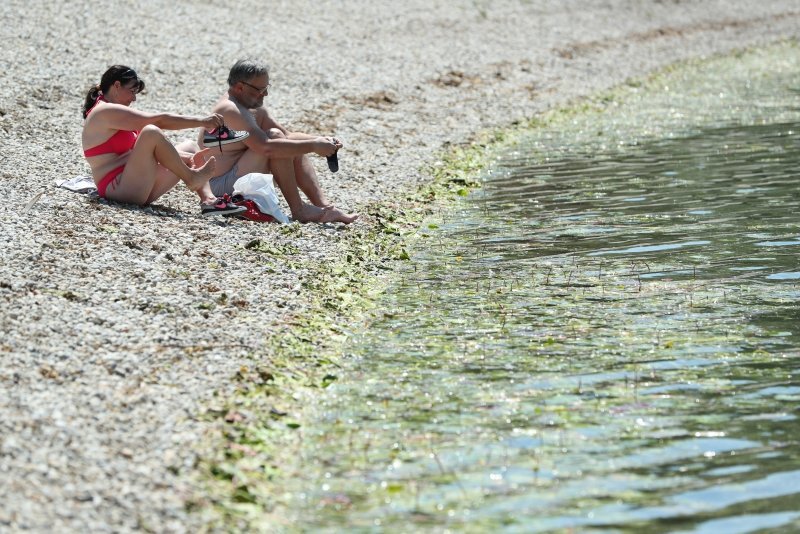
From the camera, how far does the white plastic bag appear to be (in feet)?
40.3

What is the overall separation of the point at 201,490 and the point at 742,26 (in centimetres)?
3831

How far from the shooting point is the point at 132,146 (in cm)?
1219

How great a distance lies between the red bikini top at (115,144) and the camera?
1194cm

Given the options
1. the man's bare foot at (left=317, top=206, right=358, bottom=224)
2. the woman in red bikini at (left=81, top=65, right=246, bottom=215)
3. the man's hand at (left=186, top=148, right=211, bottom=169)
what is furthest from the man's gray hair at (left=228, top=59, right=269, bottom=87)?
the man's bare foot at (left=317, top=206, right=358, bottom=224)

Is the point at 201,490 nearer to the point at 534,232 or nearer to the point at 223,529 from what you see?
the point at 223,529

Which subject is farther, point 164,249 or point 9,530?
point 164,249

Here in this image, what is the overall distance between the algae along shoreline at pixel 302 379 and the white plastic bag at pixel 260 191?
91 centimetres

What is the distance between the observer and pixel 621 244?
39.9ft

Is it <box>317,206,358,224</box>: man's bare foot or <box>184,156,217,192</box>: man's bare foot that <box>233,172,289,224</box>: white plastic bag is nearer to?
<box>184,156,217,192</box>: man's bare foot

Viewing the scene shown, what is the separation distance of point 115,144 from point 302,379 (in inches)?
188

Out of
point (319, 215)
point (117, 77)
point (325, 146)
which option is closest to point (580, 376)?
point (325, 146)

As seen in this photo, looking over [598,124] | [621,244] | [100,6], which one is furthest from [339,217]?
[100,6]

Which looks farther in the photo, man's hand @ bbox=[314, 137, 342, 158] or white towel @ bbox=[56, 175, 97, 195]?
white towel @ bbox=[56, 175, 97, 195]

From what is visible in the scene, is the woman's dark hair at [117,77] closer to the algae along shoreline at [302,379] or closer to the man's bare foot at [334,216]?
the man's bare foot at [334,216]
